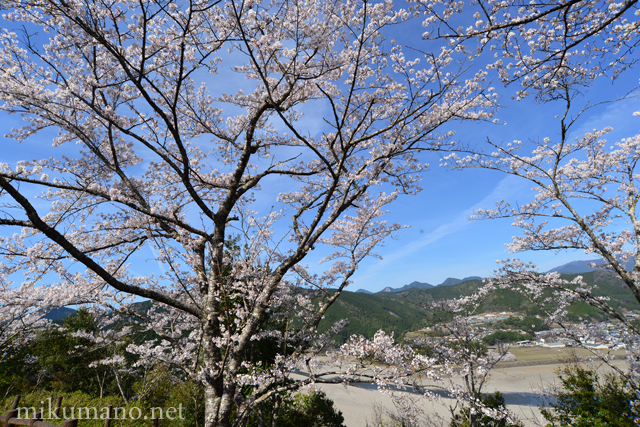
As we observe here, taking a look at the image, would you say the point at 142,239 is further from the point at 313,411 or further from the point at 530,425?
the point at 530,425

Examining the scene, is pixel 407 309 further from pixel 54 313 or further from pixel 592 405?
pixel 592 405

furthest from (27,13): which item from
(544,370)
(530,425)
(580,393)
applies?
(544,370)

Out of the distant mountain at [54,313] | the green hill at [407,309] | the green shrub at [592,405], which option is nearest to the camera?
the green shrub at [592,405]

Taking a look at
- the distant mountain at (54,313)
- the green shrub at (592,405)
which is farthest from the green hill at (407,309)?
the green shrub at (592,405)

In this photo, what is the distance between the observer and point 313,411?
1024 cm

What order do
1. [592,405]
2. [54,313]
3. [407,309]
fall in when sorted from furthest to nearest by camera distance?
[407,309]
[54,313]
[592,405]

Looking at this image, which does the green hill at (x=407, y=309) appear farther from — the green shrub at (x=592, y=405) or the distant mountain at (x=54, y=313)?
the green shrub at (x=592, y=405)

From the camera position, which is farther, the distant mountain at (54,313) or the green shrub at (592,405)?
the distant mountain at (54,313)

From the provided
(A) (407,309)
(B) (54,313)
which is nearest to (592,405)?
(B) (54,313)

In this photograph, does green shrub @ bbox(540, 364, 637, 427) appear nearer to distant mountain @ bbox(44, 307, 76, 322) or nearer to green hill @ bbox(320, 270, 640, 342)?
distant mountain @ bbox(44, 307, 76, 322)

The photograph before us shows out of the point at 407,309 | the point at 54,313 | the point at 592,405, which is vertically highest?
the point at 54,313

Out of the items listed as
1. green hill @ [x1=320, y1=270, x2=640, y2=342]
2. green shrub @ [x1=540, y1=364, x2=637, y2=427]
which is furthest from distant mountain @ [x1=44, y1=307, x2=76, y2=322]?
green hill @ [x1=320, y1=270, x2=640, y2=342]

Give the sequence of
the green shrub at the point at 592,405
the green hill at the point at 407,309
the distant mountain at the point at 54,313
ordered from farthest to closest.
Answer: the green hill at the point at 407,309 → the distant mountain at the point at 54,313 → the green shrub at the point at 592,405

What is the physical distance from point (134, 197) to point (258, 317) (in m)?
2.97
